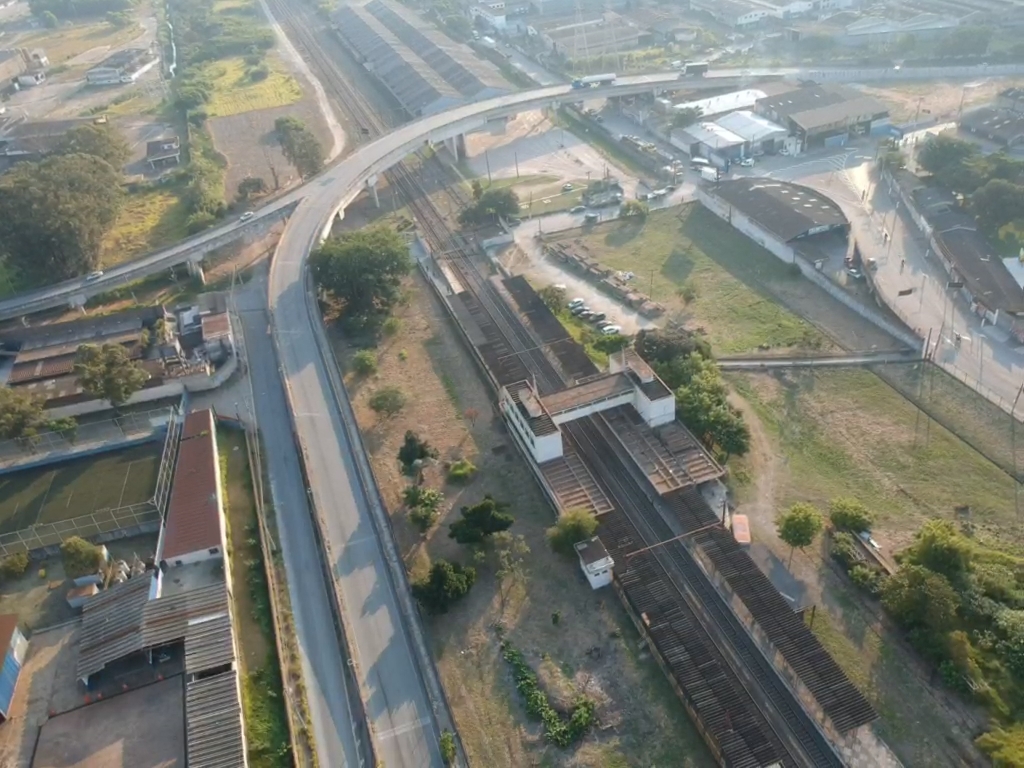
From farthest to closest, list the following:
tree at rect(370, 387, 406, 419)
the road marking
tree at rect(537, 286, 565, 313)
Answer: tree at rect(537, 286, 565, 313)
tree at rect(370, 387, 406, 419)
the road marking

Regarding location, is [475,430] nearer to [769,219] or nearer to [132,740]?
[132,740]

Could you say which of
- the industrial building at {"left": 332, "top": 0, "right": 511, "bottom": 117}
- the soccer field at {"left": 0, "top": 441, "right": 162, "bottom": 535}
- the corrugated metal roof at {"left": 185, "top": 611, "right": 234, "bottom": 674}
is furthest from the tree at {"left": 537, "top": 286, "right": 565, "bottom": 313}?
the industrial building at {"left": 332, "top": 0, "right": 511, "bottom": 117}

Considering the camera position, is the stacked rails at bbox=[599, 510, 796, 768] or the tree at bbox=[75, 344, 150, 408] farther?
the tree at bbox=[75, 344, 150, 408]

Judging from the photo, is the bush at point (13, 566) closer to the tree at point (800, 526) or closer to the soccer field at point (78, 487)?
the soccer field at point (78, 487)

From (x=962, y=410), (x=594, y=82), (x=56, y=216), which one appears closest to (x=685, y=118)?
(x=594, y=82)

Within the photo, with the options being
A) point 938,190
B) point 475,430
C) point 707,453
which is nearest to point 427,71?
point 938,190

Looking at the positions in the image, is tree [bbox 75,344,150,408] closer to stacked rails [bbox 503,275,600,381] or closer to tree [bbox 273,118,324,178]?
stacked rails [bbox 503,275,600,381]
